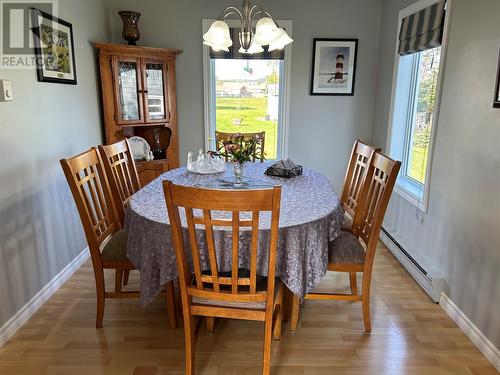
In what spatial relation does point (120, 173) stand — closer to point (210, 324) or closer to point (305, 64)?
point (210, 324)

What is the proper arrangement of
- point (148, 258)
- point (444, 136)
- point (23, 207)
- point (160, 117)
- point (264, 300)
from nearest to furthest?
point (264, 300) → point (148, 258) → point (23, 207) → point (444, 136) → point (160, 117)

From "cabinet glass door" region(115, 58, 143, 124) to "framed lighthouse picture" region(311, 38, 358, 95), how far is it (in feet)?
5.74

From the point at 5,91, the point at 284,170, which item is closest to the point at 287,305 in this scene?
the point at 284,170

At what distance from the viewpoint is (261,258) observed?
160cm

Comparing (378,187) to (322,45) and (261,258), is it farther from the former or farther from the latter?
(322,45)

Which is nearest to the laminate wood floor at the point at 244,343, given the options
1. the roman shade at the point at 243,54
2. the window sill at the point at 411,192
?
the window sill at the point at 411,192

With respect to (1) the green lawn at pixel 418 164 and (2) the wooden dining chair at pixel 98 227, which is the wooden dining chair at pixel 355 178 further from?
(2) the wooden dining chair at pixel 98 227

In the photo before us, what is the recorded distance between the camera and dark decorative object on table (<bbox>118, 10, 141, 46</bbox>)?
10.7 feet

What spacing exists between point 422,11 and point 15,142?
2.97 metres

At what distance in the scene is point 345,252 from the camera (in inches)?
78.5

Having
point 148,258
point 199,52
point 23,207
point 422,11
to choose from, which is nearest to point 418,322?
point 148,258

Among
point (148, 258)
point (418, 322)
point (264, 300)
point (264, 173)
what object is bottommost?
point (418, 322)

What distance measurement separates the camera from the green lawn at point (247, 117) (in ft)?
12.6

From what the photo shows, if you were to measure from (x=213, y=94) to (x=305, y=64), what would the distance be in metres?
1.00
